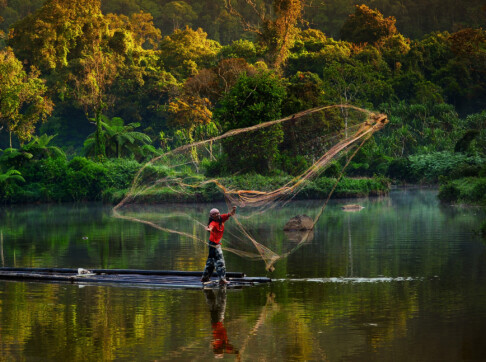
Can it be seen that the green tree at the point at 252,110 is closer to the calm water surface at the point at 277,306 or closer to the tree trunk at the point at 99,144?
the tree trunk at the point at 99,144

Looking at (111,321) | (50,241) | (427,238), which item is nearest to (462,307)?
(111,321)

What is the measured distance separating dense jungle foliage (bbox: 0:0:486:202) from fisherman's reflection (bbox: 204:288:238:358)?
112 feet

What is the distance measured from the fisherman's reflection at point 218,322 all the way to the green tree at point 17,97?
58.7 m

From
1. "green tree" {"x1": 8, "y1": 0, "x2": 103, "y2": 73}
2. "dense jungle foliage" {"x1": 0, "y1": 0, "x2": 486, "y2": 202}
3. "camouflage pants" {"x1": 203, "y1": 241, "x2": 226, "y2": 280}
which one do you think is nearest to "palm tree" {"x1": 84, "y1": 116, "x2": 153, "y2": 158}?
"dense jungle foliage" {"x1": 0, "y1": 0, "x2": 486, "y2": 202}

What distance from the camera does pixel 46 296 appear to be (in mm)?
17531

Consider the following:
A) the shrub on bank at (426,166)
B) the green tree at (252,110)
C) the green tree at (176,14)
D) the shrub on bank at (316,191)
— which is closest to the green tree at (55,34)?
the shrub on bank at (316,191)

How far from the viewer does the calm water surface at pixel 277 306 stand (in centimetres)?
1203

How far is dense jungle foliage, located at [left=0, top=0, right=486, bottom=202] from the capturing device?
59906 millimetres

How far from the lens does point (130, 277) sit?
19.6 m

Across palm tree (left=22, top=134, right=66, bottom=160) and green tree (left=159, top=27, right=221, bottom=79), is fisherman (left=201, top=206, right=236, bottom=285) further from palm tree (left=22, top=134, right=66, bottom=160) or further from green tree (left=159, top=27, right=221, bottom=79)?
green tree (left=159, top=27, right=221, bottom=79)

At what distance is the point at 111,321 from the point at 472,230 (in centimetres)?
1881

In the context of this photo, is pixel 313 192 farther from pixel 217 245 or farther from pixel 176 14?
pixel 176 14

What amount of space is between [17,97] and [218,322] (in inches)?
2451

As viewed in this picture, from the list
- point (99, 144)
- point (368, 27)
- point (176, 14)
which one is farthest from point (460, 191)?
point (176, 14)
